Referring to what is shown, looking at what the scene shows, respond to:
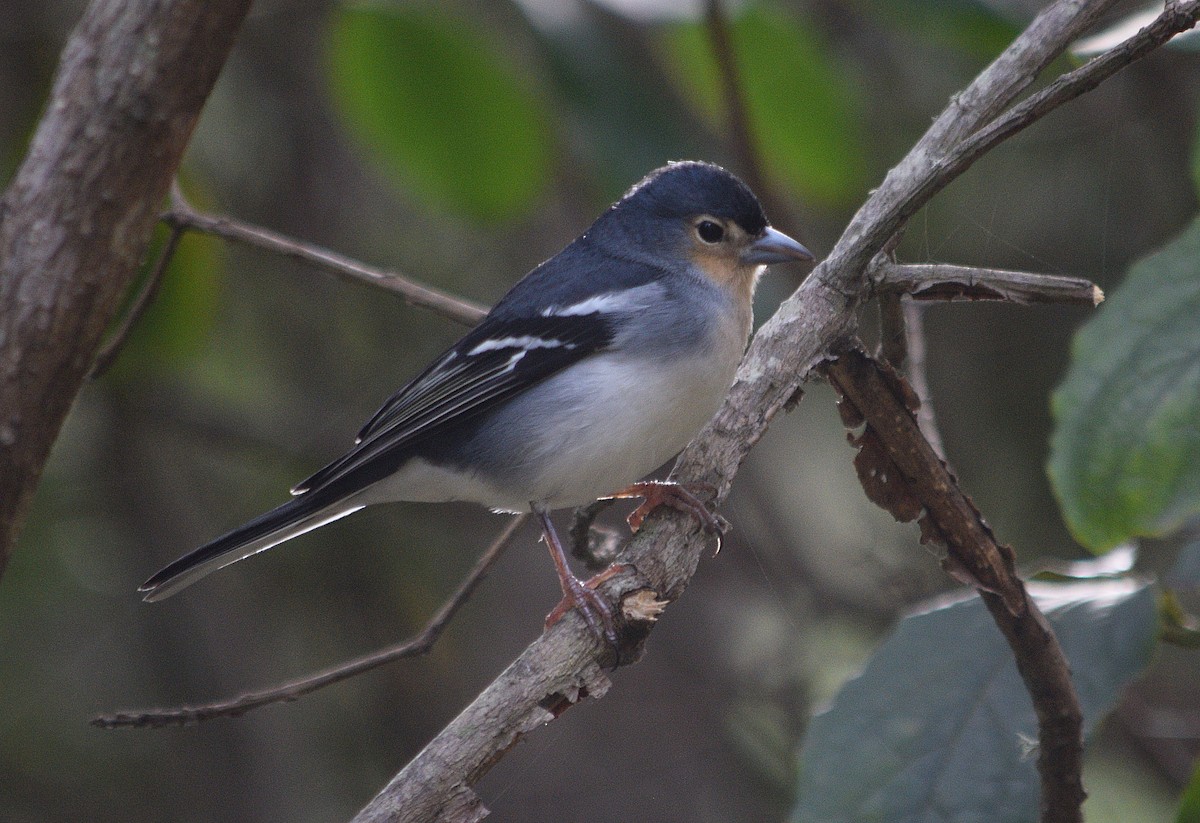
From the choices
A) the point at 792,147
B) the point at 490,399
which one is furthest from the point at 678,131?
the point at 490,399

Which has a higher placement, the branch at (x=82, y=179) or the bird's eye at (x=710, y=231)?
the branch at (x=82, y=179)

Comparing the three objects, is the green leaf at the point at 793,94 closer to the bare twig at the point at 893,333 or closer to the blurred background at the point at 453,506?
the blurred background at the point at 453,506

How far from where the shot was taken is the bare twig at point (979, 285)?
226 cm

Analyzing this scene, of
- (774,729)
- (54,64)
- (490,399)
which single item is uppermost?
(54,64)

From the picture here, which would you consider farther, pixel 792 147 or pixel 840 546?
pixel 840 546

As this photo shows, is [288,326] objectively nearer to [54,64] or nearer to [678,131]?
[54,64]

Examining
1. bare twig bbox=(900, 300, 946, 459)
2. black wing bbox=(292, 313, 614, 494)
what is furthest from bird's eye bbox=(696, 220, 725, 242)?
bare twig bbox=(900, 300, 946, 459)

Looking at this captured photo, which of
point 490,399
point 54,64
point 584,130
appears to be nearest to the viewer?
point 490,399

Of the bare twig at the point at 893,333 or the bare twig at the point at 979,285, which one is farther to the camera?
the bare twig at the point at 893,333

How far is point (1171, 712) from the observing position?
4.93 m

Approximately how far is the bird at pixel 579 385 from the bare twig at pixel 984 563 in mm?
723

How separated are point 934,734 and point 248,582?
4.22 m

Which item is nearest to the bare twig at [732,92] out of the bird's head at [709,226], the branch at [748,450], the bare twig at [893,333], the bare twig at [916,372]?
the bird's head at [709,226]

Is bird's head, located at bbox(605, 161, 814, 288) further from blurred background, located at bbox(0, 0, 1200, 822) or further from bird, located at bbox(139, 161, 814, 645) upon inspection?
blurred background, located at bbox(0, 0, 1200, 822)
